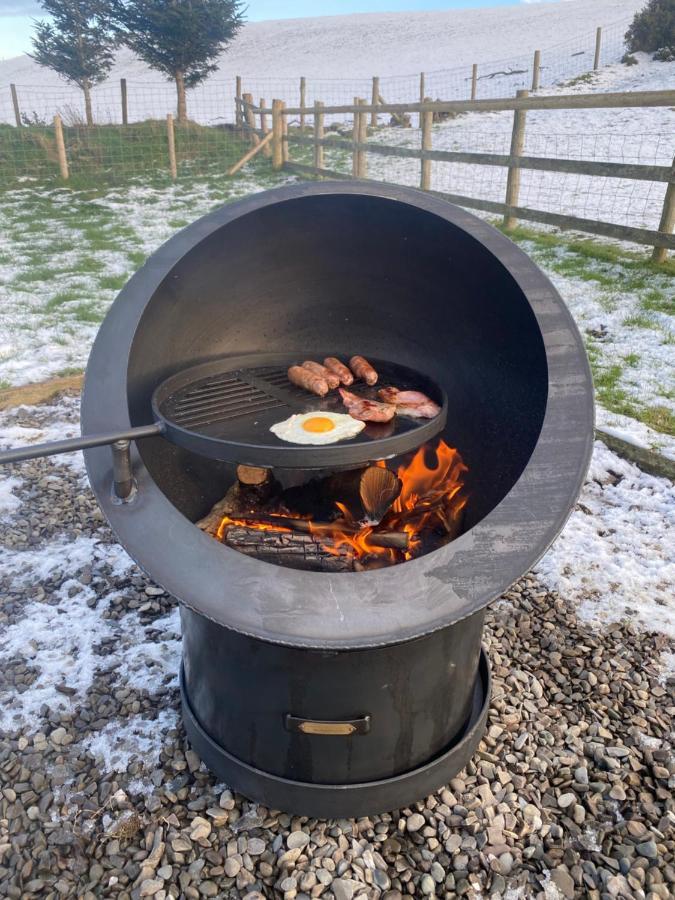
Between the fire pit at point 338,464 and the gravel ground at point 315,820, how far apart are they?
139 millimetres

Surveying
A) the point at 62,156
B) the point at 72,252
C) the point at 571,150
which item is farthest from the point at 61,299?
the point at 571,150

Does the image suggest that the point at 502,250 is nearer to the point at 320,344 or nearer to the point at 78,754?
the point at 320,344

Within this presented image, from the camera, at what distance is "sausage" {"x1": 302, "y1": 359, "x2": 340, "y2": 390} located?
264 cm

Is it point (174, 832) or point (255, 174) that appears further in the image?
point (255, 174)

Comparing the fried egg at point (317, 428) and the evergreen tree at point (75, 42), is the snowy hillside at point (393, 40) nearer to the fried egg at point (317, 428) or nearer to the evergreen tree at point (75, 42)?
the evergreen tree at point (75, 42)

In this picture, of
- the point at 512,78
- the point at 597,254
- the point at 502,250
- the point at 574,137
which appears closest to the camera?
the point at 502,250

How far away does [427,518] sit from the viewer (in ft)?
8.54

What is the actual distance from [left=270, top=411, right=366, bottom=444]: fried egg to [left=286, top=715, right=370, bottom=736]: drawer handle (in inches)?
33.4

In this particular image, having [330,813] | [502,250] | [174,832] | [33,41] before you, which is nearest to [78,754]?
[174,832]

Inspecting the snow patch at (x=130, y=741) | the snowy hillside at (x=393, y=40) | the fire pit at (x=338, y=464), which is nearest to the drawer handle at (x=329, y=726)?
the fire pit at (x=338, y=464)

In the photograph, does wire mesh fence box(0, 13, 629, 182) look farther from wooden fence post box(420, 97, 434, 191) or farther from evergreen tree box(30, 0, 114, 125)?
wooden fence post box(420, 97, 434, 191)

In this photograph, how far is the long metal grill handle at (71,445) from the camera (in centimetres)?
161

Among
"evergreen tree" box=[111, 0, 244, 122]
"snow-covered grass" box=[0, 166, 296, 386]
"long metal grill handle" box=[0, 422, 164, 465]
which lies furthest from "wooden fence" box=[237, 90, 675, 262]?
"evergreen tree" box=[111, 0, 244, 122]

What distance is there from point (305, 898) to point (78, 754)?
98cm
